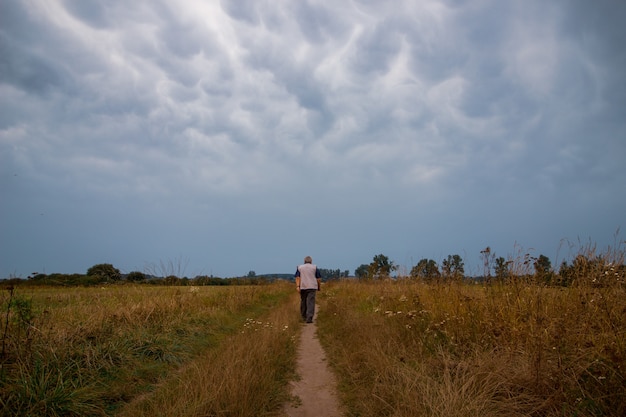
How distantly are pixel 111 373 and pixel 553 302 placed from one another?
22.5 ft

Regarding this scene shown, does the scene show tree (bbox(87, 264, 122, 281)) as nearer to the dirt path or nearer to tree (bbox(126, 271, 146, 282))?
tree (bbox(126, 271, 146, 282))

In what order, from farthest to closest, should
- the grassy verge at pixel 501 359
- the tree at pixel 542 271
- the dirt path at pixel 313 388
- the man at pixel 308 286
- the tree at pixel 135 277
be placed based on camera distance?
the tree at pixel 135 277
the man at pixel 308 286
the tree at pixel 542 271
the dirt path at pixel 313 388
the grassy verge at pixel 501 359

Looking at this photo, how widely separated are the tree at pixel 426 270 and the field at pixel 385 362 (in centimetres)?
79

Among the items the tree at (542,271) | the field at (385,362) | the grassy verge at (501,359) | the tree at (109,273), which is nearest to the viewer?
the grassy verge at (501,359)

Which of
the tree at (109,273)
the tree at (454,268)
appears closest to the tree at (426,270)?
the tree at (454,268)

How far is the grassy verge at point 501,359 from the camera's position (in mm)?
3381

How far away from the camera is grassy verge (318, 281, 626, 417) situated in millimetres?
3381

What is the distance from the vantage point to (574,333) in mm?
4281

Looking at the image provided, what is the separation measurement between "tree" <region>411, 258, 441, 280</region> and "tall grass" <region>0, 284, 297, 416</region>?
4.10 metres

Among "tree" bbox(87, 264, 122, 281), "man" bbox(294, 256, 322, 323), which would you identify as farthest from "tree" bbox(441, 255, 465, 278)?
"tree" bbox(87, 264, 122, 281)

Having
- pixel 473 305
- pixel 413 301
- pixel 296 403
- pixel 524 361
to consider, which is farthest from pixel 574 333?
pixel 413 301

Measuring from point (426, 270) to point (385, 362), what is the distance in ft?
16.2

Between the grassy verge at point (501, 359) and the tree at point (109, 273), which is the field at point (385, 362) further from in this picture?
the tree at point (109, 273)

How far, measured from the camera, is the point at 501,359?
13.9 ft
